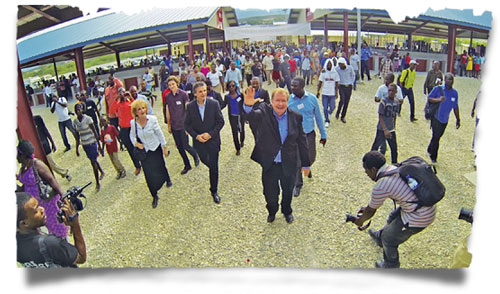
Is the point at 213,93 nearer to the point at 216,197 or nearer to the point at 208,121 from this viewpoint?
the point at 208,121

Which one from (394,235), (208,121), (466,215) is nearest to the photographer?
(394,235)

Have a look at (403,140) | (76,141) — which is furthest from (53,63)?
(403,140)

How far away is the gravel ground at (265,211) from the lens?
139 inches

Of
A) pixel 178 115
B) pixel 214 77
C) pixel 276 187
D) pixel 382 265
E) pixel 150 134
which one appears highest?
pixel 214 77

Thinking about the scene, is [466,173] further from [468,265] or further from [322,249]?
[322,249]

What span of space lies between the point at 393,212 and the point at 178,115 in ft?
8.58

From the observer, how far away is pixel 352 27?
3.67 metres

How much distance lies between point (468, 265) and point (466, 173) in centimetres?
88

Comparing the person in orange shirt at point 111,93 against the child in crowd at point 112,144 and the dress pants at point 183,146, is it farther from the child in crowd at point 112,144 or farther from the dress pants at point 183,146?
the dress pants at point 183,146

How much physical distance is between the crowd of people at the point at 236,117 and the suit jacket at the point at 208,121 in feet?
0.04

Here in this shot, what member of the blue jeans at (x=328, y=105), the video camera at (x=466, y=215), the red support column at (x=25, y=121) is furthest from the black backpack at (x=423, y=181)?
the red support column at (x=25, y=121)

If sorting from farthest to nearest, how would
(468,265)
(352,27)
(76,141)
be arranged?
(76,141) → (352,27) → (468,265)

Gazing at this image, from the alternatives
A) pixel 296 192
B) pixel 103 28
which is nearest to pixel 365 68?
pixel 296 192

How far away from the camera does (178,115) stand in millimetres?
4328
